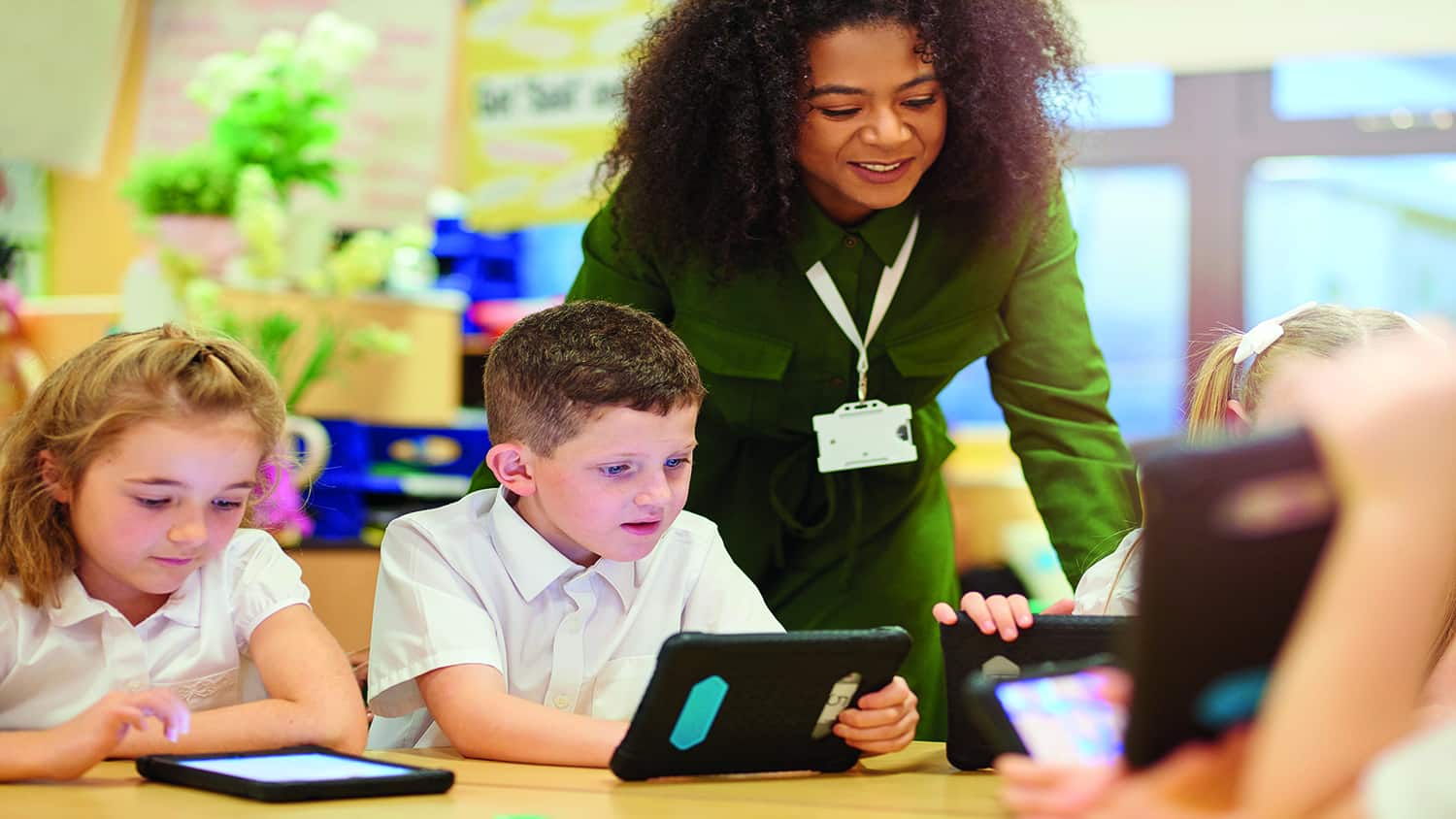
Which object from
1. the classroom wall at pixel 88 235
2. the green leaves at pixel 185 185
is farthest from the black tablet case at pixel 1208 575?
the classroom wall at pixel 88 235

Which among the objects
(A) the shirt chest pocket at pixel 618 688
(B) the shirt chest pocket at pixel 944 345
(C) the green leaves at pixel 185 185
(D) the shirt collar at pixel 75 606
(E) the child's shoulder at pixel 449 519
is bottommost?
(A) the shirt chest pocket at pixel 618 688

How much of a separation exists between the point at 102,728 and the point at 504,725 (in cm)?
32

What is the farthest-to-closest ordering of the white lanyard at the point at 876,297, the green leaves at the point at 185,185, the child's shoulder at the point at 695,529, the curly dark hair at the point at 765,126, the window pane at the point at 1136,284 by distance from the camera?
the window pane at the point at 1136,284
the green leaves at the point at 185,185
the white lanyard at the point at 876,297
the curly dark hair at the point at 765,126
the child's shoulder at the point at 695,529

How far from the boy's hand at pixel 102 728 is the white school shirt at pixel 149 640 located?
192 millimetres

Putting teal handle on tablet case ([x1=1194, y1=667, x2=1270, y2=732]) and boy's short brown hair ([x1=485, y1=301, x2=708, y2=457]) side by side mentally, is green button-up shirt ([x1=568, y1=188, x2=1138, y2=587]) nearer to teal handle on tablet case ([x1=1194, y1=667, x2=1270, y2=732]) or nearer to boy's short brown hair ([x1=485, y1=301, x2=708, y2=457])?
boy's short brown hair ([x1=485, y1=301, x2=708, y2=457])

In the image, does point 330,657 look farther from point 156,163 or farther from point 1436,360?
point 156,163

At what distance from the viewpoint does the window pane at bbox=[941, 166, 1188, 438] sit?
5934 mm

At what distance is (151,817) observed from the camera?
93cm

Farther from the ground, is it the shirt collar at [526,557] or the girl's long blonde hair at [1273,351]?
the girl's long blonde hair at [1273,351]

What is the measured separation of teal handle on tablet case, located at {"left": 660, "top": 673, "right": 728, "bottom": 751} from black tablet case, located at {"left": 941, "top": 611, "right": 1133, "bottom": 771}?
23cm

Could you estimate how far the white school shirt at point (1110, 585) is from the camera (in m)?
1.49

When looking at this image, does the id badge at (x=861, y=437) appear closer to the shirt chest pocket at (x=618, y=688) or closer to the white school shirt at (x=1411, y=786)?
the shirt chest pocket at (x=618, y=688)

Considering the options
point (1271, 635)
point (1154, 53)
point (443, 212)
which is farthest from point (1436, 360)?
point (1154, 53)

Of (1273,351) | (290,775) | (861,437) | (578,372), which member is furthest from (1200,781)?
(861,437)
